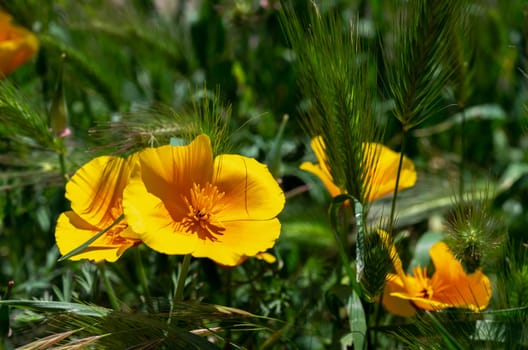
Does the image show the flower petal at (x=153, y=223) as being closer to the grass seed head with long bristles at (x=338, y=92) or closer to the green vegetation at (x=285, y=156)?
the green vegetation at (x=285, y=156)

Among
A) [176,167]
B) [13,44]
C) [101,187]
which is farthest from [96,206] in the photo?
[13,44]

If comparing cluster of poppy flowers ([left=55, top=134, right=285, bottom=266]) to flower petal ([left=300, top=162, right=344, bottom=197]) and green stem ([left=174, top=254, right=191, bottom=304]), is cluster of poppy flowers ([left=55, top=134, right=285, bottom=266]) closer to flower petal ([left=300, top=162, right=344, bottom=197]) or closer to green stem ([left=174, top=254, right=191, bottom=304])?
green stem ([left=174, top=254, right=191, bottom=304])

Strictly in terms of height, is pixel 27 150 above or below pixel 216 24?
below

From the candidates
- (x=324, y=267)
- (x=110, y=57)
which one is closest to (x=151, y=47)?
(x=110, y=57)

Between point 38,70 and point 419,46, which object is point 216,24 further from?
point 419,46

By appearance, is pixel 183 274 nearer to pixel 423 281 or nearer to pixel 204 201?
pixel 204 201

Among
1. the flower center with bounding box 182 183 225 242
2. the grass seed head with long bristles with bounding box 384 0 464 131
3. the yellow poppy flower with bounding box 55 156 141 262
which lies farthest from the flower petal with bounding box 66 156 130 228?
the grass seed head with long bristles with bounding box 384 0 464 131

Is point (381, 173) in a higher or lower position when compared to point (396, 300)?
higher
